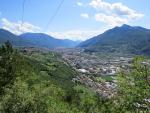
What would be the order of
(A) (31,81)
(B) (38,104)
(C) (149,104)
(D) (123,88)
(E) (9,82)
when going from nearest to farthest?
(C) (149,104)
(D) (123,88)
(B) (38,104)
(E) (9,82)
(A) (31,81)

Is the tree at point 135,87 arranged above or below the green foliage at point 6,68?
above

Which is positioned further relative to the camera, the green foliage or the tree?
the green foliage

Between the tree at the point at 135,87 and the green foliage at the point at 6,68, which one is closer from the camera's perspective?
the tree at the point at 135,87

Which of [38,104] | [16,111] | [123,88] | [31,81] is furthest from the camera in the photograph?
[31,81]

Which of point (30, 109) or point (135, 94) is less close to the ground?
point (135, 94)

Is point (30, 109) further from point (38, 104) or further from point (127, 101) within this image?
point (127, 101)

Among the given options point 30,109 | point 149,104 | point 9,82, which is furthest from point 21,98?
point 9,82

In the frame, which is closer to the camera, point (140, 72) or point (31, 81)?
point (140, 72)

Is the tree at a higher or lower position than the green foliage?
higher

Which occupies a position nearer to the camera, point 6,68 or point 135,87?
point 135,87

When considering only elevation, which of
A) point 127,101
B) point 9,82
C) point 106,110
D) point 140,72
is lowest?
point 106,110

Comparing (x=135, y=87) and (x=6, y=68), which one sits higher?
(x=135, y=87)
